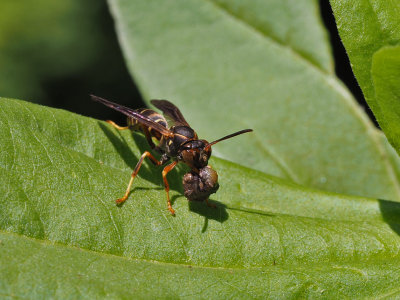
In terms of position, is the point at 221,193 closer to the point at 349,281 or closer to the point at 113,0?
the point at 349,281

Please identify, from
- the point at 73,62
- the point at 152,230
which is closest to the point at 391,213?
the point at 152,230

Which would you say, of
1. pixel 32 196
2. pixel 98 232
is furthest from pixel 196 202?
pixel 32 196

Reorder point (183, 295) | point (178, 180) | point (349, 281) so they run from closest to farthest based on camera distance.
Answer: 1. point (183, 295)
2. point (349, 281)
3. point (178, 180)

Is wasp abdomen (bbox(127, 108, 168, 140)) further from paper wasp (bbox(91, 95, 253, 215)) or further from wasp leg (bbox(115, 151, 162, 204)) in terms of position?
wasp leg (bbox(115, 151, 162, 204))

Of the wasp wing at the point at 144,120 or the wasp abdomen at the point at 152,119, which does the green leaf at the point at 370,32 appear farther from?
the wasp abdomen at the point at 152,119

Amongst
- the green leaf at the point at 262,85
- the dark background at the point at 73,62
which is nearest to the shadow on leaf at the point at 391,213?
the green leaf at the point at 262,85

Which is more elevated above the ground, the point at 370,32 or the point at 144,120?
the point at 370,32

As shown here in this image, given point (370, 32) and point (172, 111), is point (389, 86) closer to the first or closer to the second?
point (370, 32)

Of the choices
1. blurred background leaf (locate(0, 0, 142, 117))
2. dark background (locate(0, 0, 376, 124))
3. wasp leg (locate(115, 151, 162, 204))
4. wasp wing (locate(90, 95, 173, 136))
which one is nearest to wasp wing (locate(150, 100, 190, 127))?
wasp wing (locate(90, 95, 173, 136))
